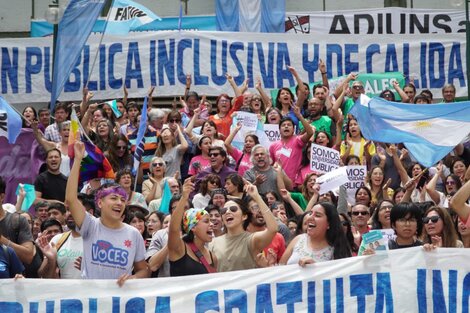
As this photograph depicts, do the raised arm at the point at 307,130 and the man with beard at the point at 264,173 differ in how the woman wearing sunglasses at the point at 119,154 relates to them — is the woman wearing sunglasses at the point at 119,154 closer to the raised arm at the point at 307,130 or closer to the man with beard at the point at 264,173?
the man with beard at the point at 264,173

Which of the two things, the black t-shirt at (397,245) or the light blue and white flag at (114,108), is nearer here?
the black t-shirt at (397,245)

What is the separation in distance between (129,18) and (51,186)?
537 cm

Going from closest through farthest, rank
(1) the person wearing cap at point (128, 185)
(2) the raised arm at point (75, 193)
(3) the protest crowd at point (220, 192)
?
1. (2) the raised arm at point (75, 193)
2. (3) the protest crowd at point (220, 192)
3. (1) the person wearing cap at point (128, 185)

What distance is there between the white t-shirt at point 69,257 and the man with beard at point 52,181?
11.4 ft

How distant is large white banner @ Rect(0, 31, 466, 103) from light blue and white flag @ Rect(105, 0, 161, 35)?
19cm

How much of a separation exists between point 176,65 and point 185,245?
9.25 m

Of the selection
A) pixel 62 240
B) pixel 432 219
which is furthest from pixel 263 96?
pixel 432 219

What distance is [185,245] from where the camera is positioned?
10703 millimetres

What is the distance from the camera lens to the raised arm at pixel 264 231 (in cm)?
1073

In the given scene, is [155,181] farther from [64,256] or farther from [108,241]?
[108,241]

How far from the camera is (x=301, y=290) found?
1050 cm

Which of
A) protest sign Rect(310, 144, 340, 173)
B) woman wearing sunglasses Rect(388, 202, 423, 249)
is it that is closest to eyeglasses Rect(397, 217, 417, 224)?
woman wearing sunglasses Rect(388, 202, 423, 249)

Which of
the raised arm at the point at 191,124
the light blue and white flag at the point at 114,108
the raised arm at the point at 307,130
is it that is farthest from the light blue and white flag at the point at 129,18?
the raised arm at the point at 307,130

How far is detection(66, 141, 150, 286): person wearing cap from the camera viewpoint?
1052 centimetres
